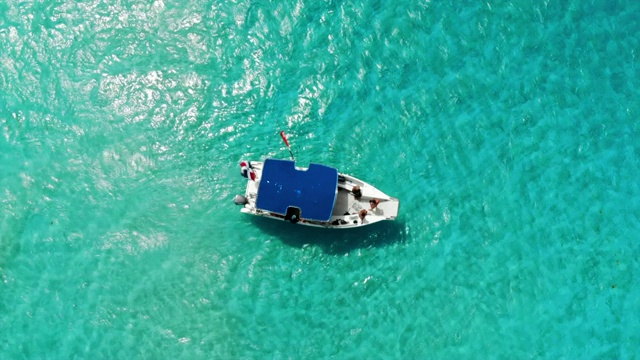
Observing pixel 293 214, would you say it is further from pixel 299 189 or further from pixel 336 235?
pixel 336 235

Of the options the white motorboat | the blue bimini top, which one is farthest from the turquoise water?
the blue bimini top

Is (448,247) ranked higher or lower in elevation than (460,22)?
lower

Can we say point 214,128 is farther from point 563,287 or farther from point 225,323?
point 563,287

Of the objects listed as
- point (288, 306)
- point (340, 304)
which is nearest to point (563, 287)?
point (340, 304)

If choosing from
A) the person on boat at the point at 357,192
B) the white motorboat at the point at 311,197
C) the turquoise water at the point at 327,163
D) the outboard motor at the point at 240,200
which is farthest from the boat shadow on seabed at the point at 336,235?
the person on boat at the point at 357,192

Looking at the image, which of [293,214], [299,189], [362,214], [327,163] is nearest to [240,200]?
[293,214]

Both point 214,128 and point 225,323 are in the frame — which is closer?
point 225,323
